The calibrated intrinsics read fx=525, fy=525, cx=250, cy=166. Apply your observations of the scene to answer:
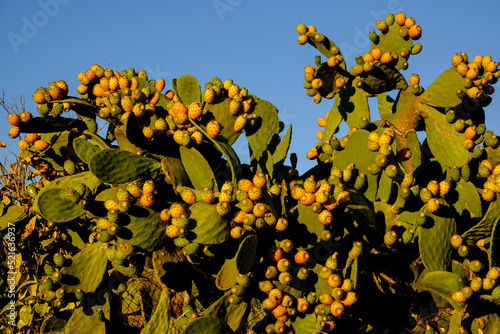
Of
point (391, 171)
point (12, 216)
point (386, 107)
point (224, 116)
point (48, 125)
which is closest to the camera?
point (391, 171)

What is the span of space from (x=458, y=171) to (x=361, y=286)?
67cm

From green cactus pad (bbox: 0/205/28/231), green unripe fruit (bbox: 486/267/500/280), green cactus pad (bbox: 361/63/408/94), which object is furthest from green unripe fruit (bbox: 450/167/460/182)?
green cactus pad (bbox: 0/205/28/231)

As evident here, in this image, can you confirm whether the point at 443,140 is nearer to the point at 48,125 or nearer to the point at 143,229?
the point at 143,229

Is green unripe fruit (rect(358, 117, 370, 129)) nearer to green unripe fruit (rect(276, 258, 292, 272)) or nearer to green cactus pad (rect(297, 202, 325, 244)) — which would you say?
green cactus pad (rect(297, 202, 325, 244))

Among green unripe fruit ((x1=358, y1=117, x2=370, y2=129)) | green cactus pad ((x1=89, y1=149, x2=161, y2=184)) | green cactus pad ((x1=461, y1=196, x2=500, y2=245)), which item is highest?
green unripe fruit ((x1=358, y1=117, x2=370, y2=129))

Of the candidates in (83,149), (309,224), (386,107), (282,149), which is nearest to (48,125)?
(83,149)

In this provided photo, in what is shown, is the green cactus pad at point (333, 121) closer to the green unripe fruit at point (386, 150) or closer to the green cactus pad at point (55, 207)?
the green unripe fruit at point (386, 150)

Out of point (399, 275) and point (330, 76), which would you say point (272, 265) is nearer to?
point (399, 275)

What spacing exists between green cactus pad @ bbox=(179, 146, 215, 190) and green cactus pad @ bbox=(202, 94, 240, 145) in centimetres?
24

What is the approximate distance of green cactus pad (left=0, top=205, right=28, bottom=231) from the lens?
2.89 meters

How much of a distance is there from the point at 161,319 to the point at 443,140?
1.42 meters

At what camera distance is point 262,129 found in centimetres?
232

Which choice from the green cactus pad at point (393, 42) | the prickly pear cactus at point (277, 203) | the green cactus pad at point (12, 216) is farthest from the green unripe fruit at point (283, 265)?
the green cactus pad at point (12, 216)

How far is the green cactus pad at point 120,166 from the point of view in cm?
195
